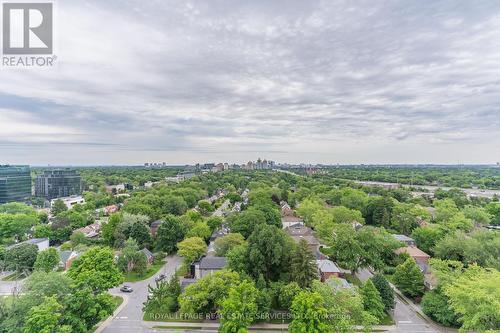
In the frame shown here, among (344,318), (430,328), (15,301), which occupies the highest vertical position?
(15,301)

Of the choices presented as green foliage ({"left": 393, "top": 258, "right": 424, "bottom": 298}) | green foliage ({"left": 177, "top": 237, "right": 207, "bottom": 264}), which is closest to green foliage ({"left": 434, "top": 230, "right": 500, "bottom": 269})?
green foliage ({"left": 393, "top": 258, "right": 424, "bottom": 298})

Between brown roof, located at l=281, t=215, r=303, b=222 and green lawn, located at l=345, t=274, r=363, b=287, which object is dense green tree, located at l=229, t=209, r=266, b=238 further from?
brown roof, located at l=281, t=215, r=303, b=222

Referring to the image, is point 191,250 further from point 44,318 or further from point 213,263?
point 44,318

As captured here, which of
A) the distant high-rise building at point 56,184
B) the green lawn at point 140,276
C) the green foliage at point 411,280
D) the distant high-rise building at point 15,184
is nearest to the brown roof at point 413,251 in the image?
the green foliage at point 411,280

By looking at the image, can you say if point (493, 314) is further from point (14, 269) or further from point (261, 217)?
point (14, 269)

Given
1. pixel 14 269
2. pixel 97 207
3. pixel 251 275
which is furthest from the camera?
pixel 97 207

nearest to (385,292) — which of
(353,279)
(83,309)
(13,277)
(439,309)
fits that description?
(439,309)

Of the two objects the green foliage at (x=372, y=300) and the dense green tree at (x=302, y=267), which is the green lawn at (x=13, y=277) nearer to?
the dense green tree at (x=302, y=267)

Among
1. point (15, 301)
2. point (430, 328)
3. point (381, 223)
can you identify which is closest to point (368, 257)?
point (430, 328)
